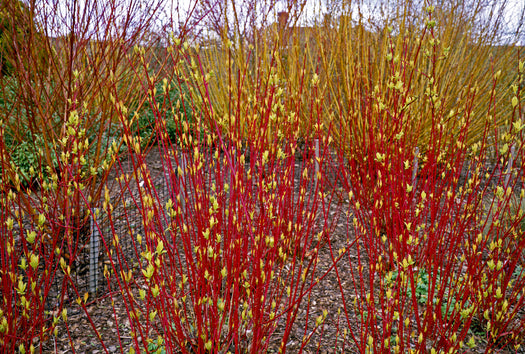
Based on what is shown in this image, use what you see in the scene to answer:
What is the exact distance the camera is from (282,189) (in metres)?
1.94

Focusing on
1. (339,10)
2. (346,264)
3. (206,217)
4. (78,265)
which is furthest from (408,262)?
(339,10)

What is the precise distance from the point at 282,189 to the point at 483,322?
1895 millimetres

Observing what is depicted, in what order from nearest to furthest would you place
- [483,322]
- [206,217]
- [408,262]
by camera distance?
[408,262] < [206,217] < [483,322]

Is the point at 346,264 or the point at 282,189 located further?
the point at 346,264

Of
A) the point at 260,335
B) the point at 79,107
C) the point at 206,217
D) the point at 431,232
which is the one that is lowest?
the point at 260,335

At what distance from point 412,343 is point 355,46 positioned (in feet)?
10.4

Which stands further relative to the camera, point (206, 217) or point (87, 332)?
point (87, 332)

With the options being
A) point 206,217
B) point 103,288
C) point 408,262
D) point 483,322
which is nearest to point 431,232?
point 408,262

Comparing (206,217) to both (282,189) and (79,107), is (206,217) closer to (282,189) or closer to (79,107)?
(282,189)

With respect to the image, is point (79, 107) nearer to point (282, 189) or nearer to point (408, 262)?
point (282, 189)

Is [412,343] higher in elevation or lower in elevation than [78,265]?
lower

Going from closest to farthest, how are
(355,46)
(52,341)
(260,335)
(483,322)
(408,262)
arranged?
(408,262)
(260,335)
(52,341)
(483,322)
(355,46)

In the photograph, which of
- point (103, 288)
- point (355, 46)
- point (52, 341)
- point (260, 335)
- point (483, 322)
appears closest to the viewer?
point (260, 335)

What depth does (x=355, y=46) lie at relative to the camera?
14.1ft
